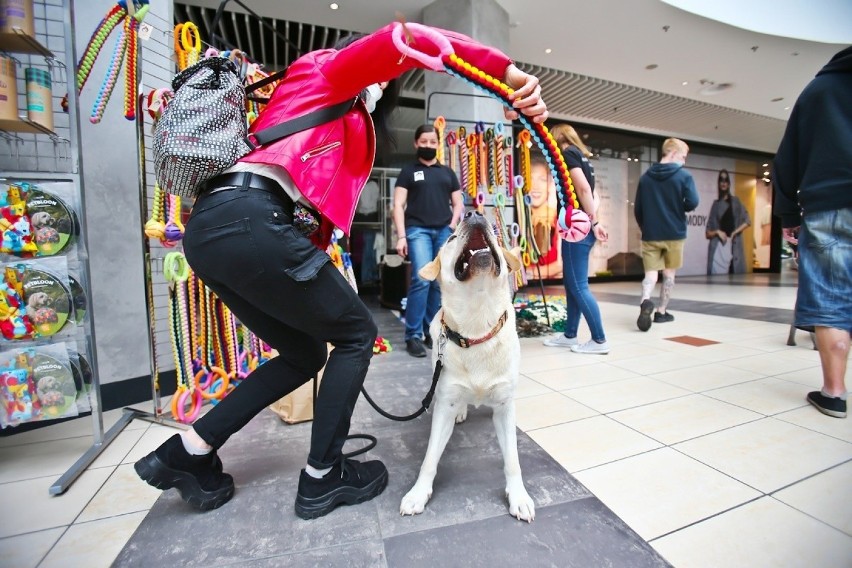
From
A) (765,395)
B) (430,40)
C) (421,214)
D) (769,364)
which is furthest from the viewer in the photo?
(421,214)

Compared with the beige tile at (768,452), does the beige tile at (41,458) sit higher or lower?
lower

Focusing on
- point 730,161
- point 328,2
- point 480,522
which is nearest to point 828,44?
point 730,161

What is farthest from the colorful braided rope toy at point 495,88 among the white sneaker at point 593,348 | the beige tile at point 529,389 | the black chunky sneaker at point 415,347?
the white sneaker at point 593,348

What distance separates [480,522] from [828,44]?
8.80 m

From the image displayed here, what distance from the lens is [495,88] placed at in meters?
0.87

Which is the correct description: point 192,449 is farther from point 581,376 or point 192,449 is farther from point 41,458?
point 581,376

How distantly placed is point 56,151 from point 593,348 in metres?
3.48

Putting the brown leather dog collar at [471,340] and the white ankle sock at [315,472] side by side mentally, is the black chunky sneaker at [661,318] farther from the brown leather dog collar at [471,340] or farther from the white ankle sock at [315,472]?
the white ankle sock at [315,472]

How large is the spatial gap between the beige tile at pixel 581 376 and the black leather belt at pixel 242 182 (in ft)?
6.17

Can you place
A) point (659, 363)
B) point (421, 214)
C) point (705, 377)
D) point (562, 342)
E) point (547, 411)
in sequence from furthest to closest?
point (562, 342) → point (421, 214) → point (659, 363) → point (705, 377) → point (547, 411)

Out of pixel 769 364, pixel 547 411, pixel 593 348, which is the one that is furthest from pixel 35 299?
pixel 769 364

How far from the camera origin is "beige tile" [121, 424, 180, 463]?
160 centimetres

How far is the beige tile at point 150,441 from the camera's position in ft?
5.25

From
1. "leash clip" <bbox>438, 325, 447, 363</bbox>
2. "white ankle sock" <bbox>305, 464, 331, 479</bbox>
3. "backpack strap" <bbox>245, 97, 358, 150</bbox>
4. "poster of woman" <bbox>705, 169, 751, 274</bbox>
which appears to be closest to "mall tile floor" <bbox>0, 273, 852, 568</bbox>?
"white ankle sock" <bbox>305, 464, 331, 479</bbox>
